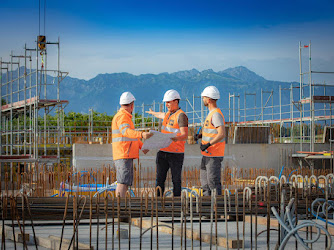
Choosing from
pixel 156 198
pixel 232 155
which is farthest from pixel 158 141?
pixel 232 155

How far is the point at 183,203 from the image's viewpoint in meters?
4.80

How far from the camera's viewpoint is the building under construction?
473cm

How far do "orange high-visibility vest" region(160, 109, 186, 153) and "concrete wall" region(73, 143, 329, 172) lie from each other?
7.50 meters

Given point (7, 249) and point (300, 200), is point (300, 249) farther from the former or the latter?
point (7, 249)

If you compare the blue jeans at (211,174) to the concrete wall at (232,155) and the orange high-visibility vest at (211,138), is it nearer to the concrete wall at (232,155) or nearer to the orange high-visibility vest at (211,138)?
the orange high-visibility vest at (211,138)

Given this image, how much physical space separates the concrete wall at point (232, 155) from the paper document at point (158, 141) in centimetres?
790

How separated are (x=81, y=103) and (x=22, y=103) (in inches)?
7111

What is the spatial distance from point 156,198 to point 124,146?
8.49 ft

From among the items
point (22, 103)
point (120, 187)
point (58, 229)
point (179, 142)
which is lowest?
point (58, 229)

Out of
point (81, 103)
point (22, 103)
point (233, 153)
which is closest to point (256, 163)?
point (233, 153)

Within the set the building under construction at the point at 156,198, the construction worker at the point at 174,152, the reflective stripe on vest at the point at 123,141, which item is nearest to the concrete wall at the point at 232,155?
the building under construction at the point at 156,198

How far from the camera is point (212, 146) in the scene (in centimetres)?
747

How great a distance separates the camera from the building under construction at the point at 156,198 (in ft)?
15.5

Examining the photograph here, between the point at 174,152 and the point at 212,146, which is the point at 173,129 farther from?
the point at 212,146
